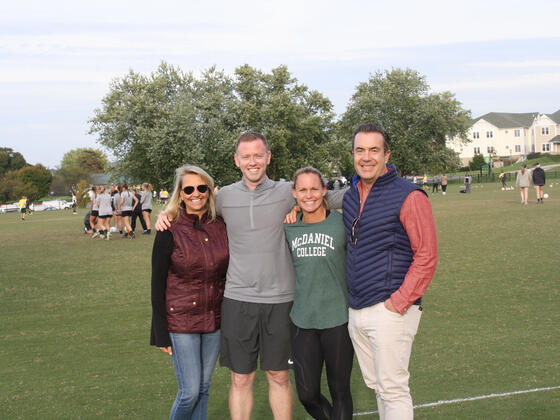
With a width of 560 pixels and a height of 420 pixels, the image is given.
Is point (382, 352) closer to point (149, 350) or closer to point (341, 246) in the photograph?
point (341, 246)

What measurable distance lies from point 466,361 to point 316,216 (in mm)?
2838

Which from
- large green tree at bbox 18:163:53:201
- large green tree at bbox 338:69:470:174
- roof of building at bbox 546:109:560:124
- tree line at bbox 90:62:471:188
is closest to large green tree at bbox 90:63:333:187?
tree line at bbox 90:62:471:188

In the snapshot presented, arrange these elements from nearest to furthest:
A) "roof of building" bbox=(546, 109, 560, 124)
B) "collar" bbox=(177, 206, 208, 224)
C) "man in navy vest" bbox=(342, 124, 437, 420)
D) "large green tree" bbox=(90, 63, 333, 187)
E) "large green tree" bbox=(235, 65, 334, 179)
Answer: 1. "man in navy vest" bbox=(342, 124, 437, 420)
2. "collar" bbox=(177, 206, 208, 224)
3. "large green tree" bbox=(90, 63, 333, 187)
4. "large green tree" bbox=(235, 65, 334, 179)
5. "roof of building" bbox=(546, 109, 560, 124)

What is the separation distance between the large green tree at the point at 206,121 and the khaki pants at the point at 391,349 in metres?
36.4

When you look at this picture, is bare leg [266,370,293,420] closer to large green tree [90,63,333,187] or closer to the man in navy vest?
the man in navy vest

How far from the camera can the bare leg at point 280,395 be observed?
12.6 ft

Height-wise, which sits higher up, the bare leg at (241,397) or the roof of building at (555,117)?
the roof of building at (555,117)

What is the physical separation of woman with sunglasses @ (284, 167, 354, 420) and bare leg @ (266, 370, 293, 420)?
0.39ft

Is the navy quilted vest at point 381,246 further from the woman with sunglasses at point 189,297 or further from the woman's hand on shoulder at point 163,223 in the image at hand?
the woman's hand on shoulder at point 163,223

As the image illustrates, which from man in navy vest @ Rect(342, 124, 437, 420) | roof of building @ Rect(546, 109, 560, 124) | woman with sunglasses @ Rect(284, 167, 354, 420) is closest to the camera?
man in navy vest @ Rect(342, 124, 437, 420)

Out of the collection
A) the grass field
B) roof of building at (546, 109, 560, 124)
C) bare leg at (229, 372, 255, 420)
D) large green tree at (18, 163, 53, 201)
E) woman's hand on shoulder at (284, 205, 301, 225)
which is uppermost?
roof of building at (546, 109, 560, 124)

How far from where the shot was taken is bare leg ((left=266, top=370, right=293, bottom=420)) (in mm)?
3850

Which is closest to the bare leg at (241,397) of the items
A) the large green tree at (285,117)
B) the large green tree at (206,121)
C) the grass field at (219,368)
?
the grass field at (219,368)

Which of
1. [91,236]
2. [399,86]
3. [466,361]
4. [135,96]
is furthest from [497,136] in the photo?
[466,361]
